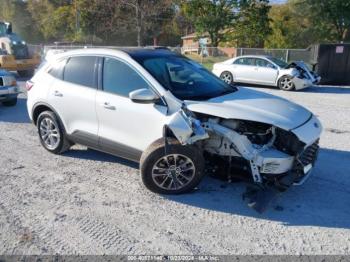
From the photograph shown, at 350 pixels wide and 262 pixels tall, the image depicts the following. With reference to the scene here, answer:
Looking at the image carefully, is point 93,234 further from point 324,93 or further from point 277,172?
point 324,93

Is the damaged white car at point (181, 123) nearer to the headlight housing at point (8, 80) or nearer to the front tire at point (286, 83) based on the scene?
the headlight housing at point (8, 80)

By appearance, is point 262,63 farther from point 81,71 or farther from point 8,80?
point 81,71

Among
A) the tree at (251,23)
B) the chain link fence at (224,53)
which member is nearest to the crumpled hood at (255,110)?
the chain link fence at (224,53)

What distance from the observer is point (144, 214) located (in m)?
3.94

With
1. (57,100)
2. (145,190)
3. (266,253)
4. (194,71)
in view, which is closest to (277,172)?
(266,253)

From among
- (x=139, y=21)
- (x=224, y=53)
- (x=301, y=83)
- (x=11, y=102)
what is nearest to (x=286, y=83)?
(x=301, y=83)

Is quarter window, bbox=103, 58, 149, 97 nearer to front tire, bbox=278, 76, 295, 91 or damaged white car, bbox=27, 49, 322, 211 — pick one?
damaged white car, bbox=27, 49, 322, 211

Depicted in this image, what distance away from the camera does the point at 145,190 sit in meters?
4.50

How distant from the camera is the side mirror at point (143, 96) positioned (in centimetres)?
422

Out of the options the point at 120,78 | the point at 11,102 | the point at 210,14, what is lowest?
the point at 11,102

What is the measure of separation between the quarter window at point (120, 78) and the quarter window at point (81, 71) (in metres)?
0.25

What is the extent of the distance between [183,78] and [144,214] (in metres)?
2.01

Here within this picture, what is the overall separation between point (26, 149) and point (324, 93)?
10817 millimetres

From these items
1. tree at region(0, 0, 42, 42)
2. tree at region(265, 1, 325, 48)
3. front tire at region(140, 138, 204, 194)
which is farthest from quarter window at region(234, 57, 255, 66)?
tree at region(0, 0, 42, 42)
